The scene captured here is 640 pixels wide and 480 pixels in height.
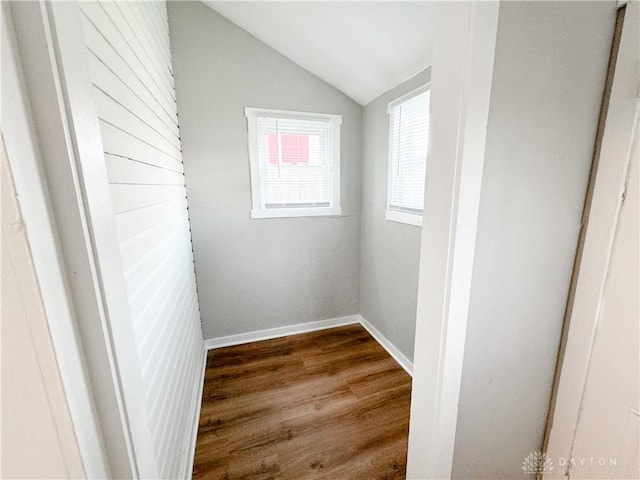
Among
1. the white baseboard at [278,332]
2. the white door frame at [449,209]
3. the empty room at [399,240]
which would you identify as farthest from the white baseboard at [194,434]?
the white door frame at [449,209]

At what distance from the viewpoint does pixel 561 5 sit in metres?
0.65

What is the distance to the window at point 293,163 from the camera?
218cm

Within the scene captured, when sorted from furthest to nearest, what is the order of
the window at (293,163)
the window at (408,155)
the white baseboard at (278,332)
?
1. the white baseboard at (278,332)
2. the window at (293,163)
3. the window at (408,155)

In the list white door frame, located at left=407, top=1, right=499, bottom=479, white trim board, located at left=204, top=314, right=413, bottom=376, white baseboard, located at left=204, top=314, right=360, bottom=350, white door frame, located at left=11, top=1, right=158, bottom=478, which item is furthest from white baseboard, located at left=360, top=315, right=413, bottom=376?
white door frame, located at left=11, top=1, right=158, bottom=478

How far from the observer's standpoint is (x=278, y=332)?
2539 millimetres

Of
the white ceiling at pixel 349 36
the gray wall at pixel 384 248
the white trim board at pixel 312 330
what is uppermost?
the white ceiling at pixel 349 36

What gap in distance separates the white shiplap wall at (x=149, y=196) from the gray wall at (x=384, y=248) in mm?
1592

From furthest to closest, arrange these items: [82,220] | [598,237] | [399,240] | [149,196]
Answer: [399,240]
[149,196]
[598,237]
[82,220]

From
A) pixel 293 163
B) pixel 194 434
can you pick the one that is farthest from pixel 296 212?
pixel 194 434

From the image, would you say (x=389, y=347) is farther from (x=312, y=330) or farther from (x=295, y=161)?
(x=295, y=161)

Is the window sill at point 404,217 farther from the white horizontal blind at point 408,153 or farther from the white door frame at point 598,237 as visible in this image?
the white door frame at point 598,237

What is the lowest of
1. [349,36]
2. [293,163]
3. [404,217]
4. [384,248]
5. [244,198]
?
[384,248]

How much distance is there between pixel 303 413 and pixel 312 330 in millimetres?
996

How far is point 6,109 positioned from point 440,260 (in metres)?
0.88
